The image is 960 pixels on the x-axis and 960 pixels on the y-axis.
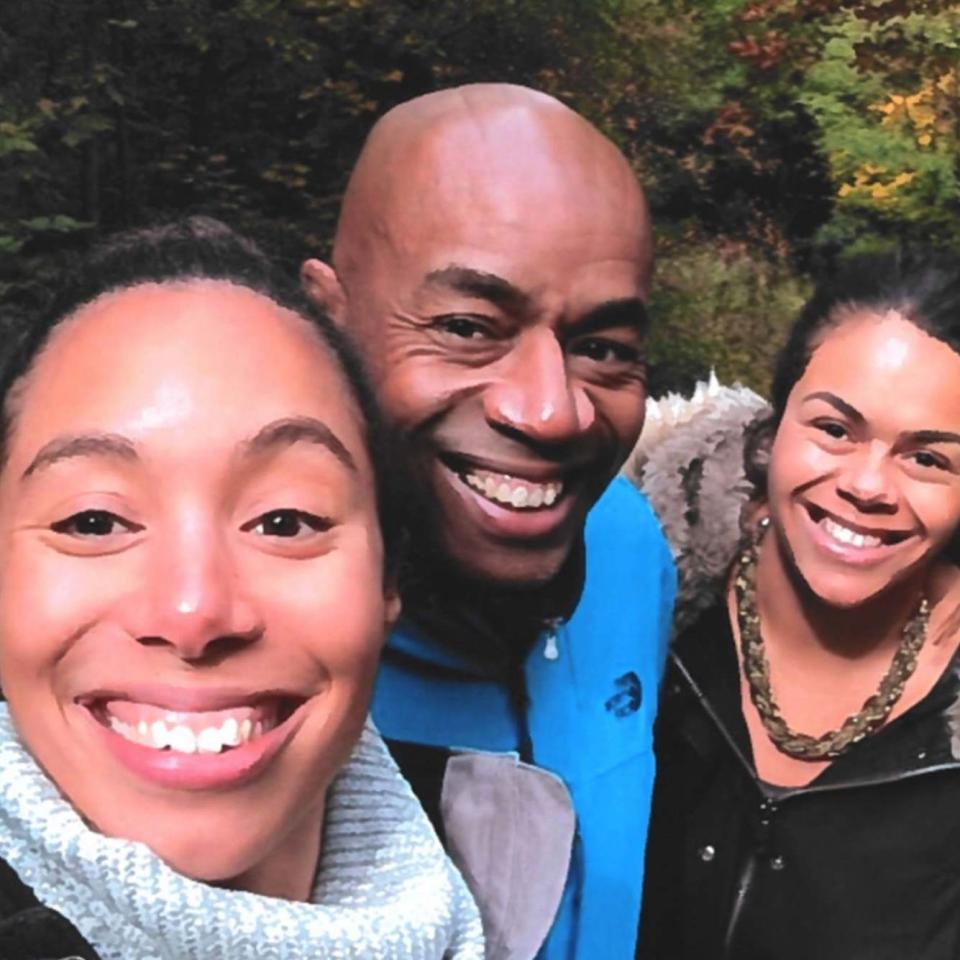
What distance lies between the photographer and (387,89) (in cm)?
752

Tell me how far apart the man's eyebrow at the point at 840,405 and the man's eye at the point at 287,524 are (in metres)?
1.37

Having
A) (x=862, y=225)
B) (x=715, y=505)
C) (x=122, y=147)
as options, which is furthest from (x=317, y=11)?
(x=715, y=505)

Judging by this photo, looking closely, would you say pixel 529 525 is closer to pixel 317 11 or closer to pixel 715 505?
pixel 715 505

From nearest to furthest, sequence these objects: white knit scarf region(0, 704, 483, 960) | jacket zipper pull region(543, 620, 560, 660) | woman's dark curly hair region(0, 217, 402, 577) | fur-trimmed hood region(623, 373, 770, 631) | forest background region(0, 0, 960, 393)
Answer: white knit scarf region(0, 704, 483, 960), woman's dark curly hair region(0, 217, 402, 577), jacket zipper pull region(543, 620, 560, 660), fur-trimmed hood region(623, 373, 770, 631), forest background region(0, 0, 960, 393)

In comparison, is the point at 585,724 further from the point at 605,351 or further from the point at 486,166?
the point at 486,166

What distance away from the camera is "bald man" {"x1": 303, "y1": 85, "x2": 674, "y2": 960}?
1.64m

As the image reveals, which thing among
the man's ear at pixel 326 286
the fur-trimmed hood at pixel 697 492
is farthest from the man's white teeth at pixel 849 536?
the man's ear at pixel 326 286

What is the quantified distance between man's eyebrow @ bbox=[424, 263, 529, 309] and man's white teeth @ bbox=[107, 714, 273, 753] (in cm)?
79

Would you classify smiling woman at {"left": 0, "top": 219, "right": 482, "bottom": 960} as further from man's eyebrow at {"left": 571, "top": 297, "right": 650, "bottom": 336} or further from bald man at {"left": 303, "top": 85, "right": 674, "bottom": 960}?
man's eyebrow at {"left": 571, "top": 297, "right": 650, "bottom": 336}

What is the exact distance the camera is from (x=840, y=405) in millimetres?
2229

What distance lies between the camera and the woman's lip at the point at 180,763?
1.03 metres

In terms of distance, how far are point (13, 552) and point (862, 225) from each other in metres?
8.83

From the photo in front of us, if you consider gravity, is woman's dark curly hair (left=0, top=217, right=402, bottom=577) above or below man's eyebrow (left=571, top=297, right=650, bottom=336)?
above

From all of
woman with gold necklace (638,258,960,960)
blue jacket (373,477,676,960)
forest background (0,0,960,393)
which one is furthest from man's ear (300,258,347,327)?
forest background (0,0,960,393)
